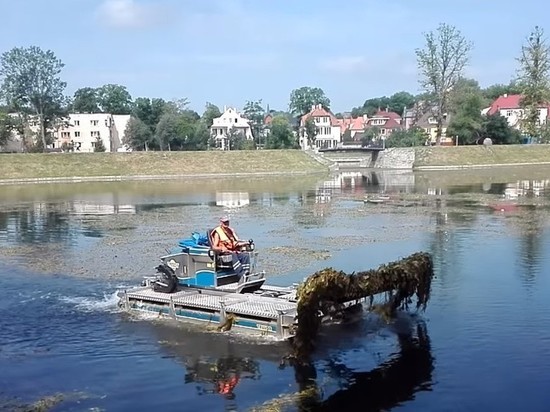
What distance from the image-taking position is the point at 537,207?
130 feet

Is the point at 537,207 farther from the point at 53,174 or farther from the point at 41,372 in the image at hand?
the point at 53,174

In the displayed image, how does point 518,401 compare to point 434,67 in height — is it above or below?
below

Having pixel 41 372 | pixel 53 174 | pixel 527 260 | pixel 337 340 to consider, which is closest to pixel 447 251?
pixel 527 260

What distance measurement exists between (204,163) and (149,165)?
7.26 meters

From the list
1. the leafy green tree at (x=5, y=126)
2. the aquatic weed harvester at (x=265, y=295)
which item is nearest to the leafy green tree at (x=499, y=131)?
the leafy green tree at (x=5, y=126)

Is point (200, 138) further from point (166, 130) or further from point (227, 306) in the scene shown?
point (227, 306)

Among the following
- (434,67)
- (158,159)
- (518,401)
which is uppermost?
(434,67)

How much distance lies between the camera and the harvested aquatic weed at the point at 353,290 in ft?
42.7

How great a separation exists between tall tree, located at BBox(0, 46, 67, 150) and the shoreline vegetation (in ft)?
82.2

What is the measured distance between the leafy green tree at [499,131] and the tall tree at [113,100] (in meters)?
99.8

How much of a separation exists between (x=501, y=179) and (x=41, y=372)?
2355 inches

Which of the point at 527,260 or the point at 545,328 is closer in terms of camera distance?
the point at 545,328

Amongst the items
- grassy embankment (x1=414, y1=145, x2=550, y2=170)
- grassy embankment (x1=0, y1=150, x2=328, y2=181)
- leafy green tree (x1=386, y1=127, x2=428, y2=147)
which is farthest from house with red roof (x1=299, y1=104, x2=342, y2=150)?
grassy embankment (x1=0, y1=150, x2=328, y2=181)

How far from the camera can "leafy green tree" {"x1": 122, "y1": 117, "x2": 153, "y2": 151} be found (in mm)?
121500
